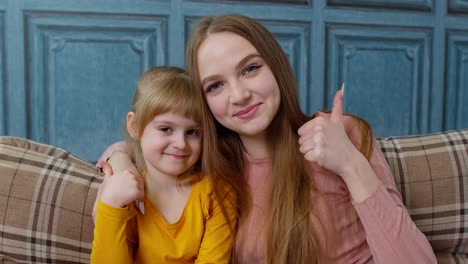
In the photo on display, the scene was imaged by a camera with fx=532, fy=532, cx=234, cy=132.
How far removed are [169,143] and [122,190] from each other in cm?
16

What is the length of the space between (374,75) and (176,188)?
1690mm

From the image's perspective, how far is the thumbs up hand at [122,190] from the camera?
1.20m

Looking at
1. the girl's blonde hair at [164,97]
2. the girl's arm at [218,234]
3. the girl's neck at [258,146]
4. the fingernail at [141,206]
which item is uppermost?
the girl's blonde hair at [164,97]

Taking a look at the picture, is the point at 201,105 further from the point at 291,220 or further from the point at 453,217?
the point at 453,217

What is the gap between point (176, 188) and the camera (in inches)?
52.9

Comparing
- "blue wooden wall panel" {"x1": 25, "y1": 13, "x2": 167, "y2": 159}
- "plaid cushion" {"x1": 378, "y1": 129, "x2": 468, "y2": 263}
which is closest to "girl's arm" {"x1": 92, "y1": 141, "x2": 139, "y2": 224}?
"plaid cushion" {"x1": 378, "y1": 129, "x2": 468, "y2": 263}

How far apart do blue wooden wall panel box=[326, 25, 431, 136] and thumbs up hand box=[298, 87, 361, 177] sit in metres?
1.44

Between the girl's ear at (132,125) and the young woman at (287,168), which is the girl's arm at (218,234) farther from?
the girl's ear at (132,125)

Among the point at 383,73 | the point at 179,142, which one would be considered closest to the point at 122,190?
the point at 179,142

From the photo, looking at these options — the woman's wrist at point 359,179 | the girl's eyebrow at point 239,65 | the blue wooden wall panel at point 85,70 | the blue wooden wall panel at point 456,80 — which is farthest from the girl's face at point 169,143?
the blue wooden wall panel at point 456,80

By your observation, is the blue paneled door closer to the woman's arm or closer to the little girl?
the little girl

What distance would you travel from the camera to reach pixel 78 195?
1.40 meters

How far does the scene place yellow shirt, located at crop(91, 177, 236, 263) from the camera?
4.18ft

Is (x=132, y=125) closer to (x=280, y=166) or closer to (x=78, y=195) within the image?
(x=78, y=195)
